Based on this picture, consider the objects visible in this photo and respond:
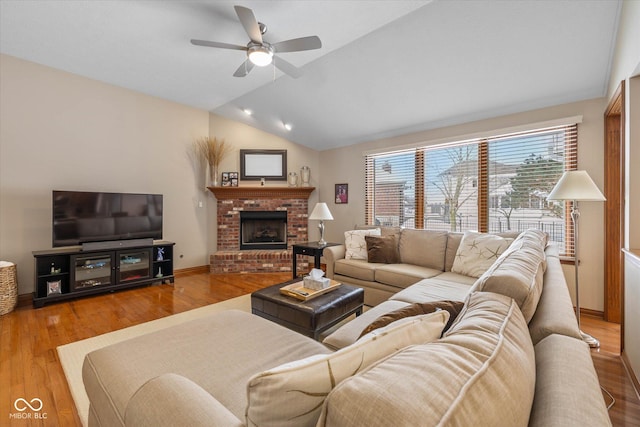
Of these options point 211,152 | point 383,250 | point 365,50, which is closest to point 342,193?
point 383,250

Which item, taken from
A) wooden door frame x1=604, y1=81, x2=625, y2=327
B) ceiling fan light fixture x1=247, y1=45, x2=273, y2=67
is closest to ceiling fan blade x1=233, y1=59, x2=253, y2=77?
ceiling fan light fixture x1=247, y1=45, x2=273, y2=67

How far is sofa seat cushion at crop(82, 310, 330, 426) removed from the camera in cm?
108

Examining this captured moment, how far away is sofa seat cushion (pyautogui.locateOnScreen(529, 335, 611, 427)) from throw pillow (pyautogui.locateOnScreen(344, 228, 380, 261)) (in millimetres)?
2916

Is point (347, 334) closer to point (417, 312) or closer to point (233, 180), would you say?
point (417, 312)

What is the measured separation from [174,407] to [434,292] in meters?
2.13

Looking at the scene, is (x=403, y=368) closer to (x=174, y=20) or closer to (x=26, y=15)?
(x=174, y=20)

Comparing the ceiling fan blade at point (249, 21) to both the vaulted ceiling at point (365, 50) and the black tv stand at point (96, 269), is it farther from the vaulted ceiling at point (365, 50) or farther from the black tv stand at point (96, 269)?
the black tv stand at point (96, 269)

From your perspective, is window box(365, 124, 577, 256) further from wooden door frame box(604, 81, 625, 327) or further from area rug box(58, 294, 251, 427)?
area rug box(58, 294, 251, 427)

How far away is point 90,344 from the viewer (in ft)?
7.93

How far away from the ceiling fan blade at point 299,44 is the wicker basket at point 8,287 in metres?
3.67

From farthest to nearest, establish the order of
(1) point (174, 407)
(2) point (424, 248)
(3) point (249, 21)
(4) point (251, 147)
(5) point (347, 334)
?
(4) point (251, 147), (2) point (424, 248), (3) point (249, 21), (5) point (347, 334), (1) point (174, 407)

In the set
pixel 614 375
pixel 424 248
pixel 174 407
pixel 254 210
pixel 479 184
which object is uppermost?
pixel 479 184

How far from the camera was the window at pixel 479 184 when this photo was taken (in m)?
3.25

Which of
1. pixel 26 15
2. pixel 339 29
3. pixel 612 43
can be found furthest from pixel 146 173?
pixel 612 43
